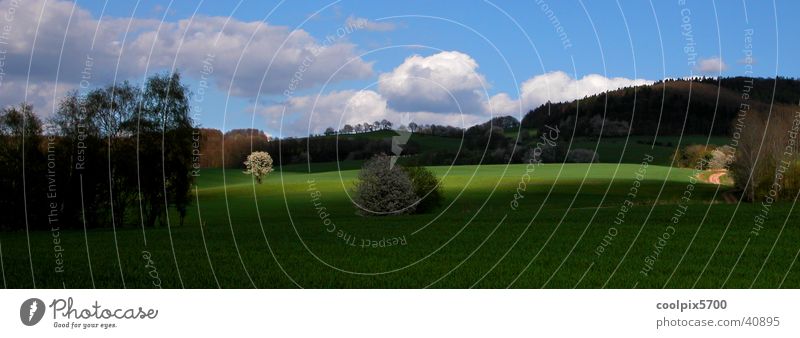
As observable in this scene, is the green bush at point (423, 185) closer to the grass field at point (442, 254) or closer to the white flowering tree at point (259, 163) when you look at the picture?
the grass field at point (442, 254)

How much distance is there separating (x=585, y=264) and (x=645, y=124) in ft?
216

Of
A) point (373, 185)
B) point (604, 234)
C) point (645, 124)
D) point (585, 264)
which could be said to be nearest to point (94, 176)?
point (373, 185)

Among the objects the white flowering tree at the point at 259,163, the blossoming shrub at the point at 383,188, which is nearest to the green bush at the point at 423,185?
the blossoming shrub at the point at 383,188

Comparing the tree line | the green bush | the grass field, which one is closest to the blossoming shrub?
the green bush

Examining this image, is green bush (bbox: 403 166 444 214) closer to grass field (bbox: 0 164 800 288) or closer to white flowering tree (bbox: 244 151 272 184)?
grass field (bbox: 0 164 800 288)

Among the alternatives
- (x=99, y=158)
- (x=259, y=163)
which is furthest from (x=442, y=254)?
(x=259, y=163)

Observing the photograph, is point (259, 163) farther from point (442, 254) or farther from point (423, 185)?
point (442, 254)

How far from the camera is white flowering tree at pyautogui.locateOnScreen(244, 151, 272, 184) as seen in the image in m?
54.3

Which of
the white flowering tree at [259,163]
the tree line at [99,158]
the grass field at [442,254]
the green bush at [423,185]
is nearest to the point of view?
the grass field at [442,254]

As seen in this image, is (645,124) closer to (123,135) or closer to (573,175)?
(573,175)

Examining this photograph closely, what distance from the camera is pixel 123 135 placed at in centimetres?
3912

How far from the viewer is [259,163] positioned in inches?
2203

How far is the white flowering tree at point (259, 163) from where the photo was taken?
54.3m

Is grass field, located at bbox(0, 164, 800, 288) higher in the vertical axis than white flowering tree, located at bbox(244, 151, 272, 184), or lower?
lower
